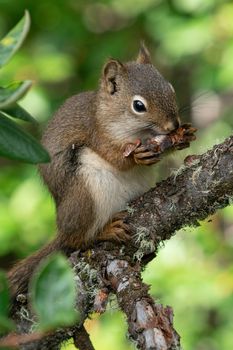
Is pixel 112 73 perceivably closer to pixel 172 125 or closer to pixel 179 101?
pixel 172 125

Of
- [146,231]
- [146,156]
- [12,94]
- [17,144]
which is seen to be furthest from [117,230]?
[12,94]

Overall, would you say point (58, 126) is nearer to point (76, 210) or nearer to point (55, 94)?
point (76, 210)

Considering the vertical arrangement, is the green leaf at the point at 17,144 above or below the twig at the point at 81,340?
below

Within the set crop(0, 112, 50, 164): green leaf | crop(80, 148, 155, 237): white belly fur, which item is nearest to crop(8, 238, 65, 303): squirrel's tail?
crop(80, 148, 155, 237): white belly fur

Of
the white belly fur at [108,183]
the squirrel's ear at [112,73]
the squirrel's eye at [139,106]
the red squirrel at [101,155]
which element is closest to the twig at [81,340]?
the red squirrel at [101,155]

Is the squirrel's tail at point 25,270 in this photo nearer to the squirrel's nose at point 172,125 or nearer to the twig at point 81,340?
the twig at point 81,340

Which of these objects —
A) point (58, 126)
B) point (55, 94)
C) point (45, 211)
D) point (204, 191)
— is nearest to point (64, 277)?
point (204, 191)

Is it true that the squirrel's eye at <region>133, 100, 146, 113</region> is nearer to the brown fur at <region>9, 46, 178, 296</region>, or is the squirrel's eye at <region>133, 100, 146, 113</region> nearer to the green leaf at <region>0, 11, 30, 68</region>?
the brown fur at <region>9, 46, 178, 296</region>
